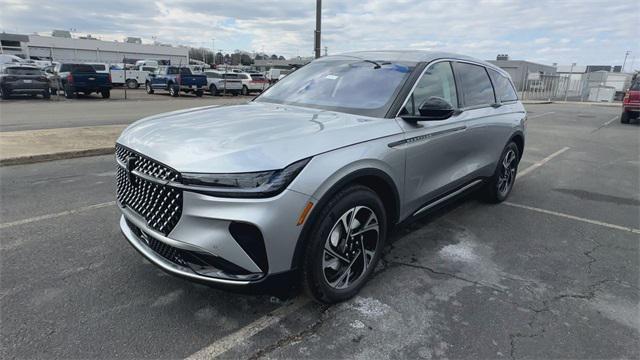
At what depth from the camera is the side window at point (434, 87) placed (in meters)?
3.57

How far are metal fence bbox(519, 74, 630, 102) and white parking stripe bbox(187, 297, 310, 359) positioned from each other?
39.7 m

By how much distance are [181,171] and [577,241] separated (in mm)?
4076

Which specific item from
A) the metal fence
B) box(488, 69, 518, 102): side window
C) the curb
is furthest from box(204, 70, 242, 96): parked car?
the metal fence

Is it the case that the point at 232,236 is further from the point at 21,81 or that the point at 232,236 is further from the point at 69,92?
the point at 69,92

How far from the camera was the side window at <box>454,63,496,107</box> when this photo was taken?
4414 mm

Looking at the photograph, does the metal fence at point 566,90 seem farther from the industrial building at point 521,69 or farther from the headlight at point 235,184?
the headlight at point 235,184

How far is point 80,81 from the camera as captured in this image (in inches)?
805

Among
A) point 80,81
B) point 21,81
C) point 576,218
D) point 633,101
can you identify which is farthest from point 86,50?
point 576,218

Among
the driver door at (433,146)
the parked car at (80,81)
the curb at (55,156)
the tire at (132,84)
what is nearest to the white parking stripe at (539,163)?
the driver door at (433,146)

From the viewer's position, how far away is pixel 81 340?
2594 mm

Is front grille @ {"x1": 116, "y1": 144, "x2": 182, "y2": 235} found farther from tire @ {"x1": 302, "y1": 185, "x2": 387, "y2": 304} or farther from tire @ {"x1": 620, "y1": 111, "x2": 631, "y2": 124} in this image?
tire @ {"x1": 620, "y1": 111, "x2": 631, "y2": 124}

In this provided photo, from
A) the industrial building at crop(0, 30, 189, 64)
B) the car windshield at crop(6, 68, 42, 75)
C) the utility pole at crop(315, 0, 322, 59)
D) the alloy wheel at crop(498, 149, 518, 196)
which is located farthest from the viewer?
the industrial building at crop(0, 30, 189, 64)

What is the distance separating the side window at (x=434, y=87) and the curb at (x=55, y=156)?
644cm

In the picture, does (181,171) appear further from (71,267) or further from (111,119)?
(111,119)
